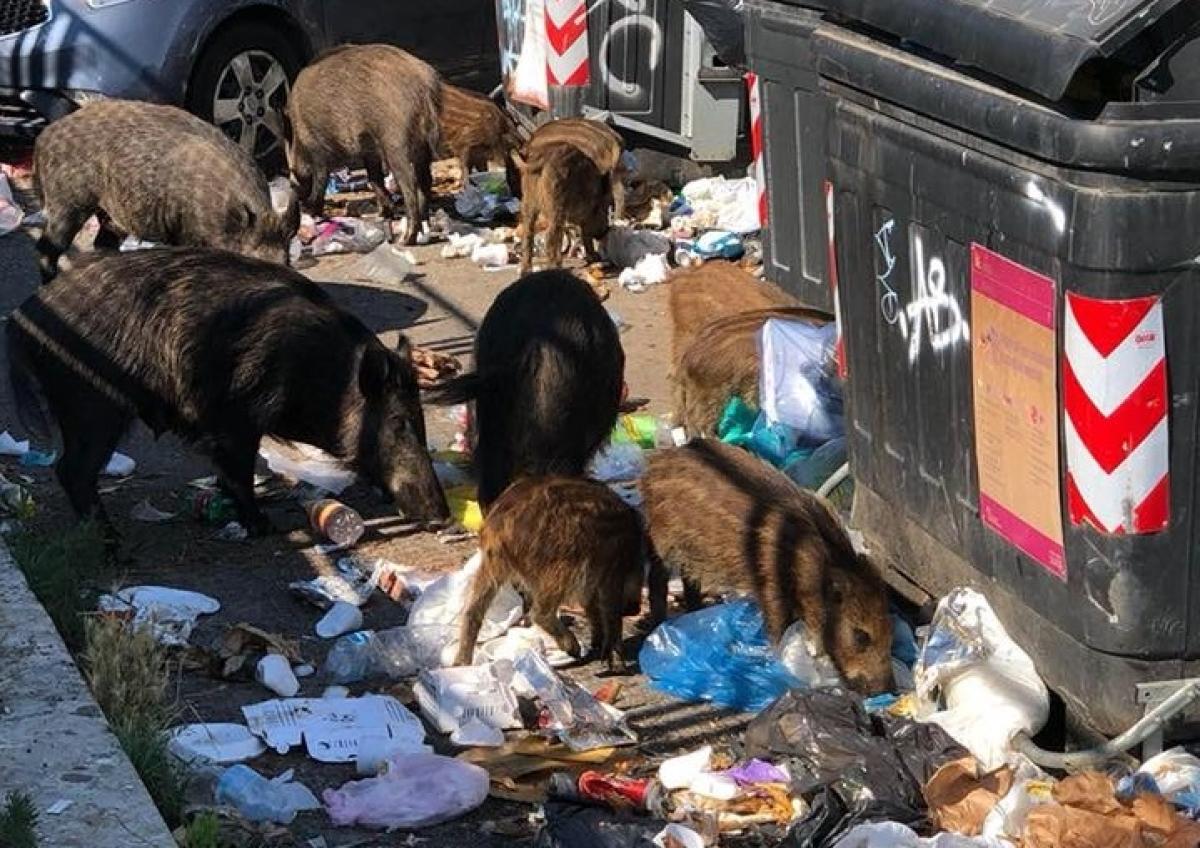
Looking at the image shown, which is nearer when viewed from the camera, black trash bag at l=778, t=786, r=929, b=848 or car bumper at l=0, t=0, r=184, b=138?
black trash bag at l=778, t=786, r=929, b=848

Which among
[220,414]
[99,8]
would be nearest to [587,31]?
[99,8]

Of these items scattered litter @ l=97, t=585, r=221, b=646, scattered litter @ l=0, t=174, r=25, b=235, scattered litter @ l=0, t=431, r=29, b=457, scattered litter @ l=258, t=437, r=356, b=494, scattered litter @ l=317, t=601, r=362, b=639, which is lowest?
scattered litter @ l=0, t=174, r=25, b=235

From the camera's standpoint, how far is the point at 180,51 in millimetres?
13203

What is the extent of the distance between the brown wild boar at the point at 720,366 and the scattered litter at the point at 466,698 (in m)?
2.09

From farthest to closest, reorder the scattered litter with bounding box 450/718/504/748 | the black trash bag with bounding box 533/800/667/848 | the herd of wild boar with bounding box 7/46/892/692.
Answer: the herd of wild boar with bounding box 7/46/892/692
the scattered litter with bounding box 450/718/504/748
the black trash bag with bounding box 533/800/667/848

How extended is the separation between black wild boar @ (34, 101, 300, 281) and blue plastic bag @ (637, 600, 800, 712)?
4300 mm

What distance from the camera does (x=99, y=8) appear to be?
1312cm

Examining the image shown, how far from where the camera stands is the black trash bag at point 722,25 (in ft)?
35.1

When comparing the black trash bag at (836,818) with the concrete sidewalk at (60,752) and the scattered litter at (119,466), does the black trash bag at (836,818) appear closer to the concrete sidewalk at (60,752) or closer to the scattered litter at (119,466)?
the concrete sidewalk at (60,752)

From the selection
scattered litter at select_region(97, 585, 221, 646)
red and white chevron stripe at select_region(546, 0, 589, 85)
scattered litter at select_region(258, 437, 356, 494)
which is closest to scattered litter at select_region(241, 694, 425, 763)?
scattered litter at select_region(97, 585, 221, 646)

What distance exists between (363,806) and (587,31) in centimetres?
758

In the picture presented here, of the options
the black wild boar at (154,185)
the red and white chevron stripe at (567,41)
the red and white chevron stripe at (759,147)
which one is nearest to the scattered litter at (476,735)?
the red and white chevron stripe at (759,147)

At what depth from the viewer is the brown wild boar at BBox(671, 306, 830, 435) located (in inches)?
321

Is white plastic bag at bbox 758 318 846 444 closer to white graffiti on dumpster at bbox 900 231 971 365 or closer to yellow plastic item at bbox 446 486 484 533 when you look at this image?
yellow plastic item at bbox 446 486 484 533
